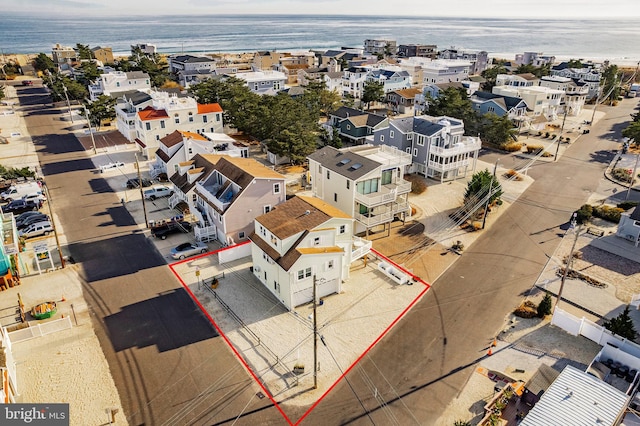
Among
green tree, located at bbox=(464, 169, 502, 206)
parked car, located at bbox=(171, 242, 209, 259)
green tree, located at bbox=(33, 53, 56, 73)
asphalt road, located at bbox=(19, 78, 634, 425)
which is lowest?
asphalt road, located at bbox=(19, 78, 634, 425)

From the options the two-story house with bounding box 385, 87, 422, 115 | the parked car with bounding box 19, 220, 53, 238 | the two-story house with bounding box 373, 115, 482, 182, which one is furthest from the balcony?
the two-story house with bounding box 385, 87, 422, 115

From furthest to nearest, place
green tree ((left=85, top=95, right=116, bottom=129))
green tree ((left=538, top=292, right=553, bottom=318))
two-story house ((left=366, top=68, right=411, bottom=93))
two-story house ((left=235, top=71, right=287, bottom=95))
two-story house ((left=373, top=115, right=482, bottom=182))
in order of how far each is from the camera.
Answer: two-story house ((left=366, top=68, right=411, bottom=93)) < two-story house ((left=235, top=71, right=287, bottom=95)) < green tree ((left=85, top=95, right=116, bottom=129)) < two-story house ((left=373, top=115, right=482, bottom=182)) < green tree ((left=538, top=292, right=553, bottom=318))

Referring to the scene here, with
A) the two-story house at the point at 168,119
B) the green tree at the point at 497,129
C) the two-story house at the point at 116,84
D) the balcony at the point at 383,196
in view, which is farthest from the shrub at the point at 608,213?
the two-story house at the point at 116,84

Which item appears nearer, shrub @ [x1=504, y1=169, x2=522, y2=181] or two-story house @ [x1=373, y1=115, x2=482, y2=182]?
two-story house @ [x1=373, y1=115, x2=482, y2=182]

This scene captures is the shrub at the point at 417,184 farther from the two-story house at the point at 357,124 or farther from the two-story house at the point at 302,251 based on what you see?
the two-story house at the point at 302,251

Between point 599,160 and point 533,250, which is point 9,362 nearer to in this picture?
point 533,250

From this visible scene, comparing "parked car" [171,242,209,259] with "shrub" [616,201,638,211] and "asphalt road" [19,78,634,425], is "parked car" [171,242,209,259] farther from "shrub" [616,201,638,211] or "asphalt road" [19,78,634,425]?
"shrub" [616,201,638,211]
